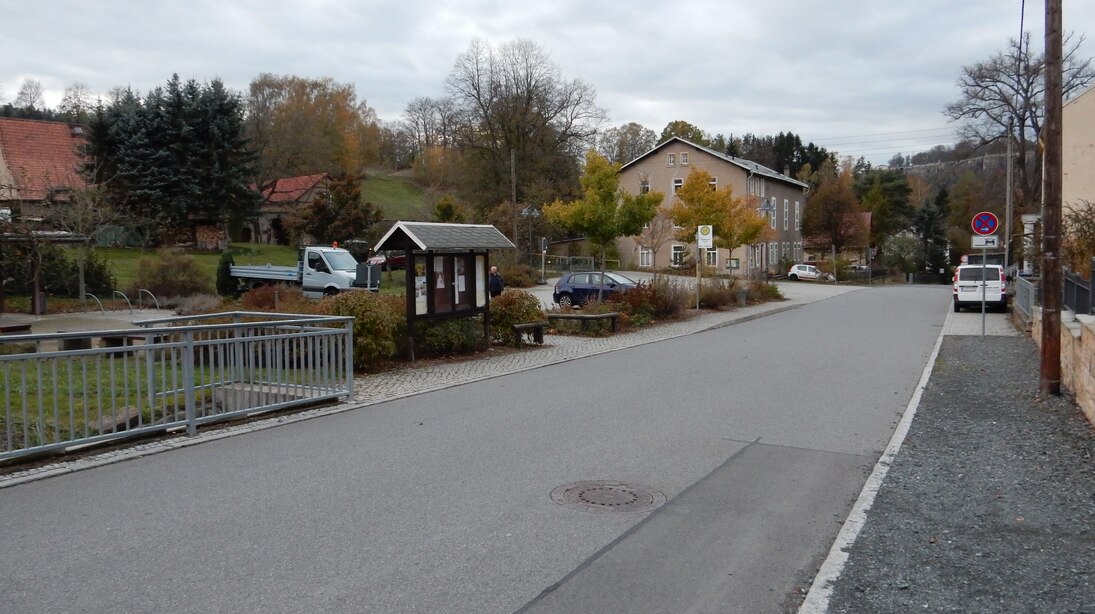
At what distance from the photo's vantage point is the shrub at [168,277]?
88.4 feet

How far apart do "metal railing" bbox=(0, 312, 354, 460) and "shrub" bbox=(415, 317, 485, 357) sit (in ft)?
9.83

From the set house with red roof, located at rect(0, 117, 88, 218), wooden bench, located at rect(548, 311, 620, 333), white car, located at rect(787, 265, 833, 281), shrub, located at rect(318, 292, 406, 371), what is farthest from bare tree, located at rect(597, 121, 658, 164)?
shrub, located at rect(318, 292, 406, 371)

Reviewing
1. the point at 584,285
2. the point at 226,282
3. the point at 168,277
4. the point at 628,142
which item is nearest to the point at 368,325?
the point at 584,285

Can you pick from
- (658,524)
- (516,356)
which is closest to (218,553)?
(658,524)

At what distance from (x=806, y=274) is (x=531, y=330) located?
1894 inches

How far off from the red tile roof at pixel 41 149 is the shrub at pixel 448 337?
1317 inches

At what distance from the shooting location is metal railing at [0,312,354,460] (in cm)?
706

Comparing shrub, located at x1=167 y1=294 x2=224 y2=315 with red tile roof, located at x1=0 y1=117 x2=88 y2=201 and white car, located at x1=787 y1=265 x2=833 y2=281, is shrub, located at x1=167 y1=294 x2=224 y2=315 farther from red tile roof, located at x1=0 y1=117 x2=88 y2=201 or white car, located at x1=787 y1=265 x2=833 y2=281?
white car, located at x1=787 y1=265 x2=833 y2=281

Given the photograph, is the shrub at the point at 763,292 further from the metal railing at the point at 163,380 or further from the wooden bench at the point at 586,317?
the metal railing at the point at 163,380

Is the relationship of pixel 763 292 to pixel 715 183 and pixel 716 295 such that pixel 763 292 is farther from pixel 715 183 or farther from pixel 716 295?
pixel 715 183

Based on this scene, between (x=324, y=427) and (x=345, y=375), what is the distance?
6.09 feet

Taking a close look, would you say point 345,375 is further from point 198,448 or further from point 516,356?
point 516,356

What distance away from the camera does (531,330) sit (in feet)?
56.5

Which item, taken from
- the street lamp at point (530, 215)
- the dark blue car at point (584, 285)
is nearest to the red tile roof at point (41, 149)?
the street lamp at point (530, 215)
